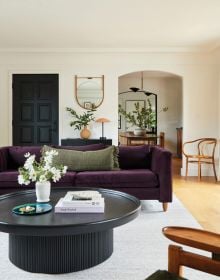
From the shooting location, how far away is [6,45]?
236 inches

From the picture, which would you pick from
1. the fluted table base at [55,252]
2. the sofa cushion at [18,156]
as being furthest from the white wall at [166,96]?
the fluted table base at [55,252]

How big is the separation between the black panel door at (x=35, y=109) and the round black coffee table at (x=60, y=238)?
414 cm

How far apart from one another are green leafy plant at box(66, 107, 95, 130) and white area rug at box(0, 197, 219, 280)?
119 inches

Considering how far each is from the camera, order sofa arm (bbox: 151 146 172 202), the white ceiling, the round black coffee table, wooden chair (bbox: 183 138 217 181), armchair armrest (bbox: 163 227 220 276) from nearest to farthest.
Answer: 1. armchair armrest (bbox: 163 227 220 276)
2. the round black coffee table
3. sofa arm (bbox: 151 146 172 202)
4. the white ceiling
5. wooden chair (bbox: 183 138 217 181)

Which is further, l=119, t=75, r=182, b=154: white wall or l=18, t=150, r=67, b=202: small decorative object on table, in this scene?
l=119, t=75, r=182, b=154: white wall

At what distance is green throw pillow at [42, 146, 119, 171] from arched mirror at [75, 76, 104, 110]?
2483 millimetres

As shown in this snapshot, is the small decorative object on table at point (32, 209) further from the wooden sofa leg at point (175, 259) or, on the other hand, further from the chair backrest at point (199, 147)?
the chair backrest at point (199, 147)

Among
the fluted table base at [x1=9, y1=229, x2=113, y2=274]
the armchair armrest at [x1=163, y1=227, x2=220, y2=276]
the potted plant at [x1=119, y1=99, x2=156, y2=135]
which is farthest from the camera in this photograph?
the potted plant at [x1=119, y1=99, x2=156, y2=135]

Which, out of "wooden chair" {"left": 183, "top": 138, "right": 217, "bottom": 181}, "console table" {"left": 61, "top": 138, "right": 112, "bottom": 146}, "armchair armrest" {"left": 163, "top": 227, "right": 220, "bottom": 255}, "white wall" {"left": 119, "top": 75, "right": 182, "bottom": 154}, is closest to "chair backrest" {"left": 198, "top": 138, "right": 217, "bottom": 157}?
"wooden chair" {"left": 183, "top": 138, "right": 217, "bottom": 181}

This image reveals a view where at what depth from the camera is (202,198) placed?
14.9ft

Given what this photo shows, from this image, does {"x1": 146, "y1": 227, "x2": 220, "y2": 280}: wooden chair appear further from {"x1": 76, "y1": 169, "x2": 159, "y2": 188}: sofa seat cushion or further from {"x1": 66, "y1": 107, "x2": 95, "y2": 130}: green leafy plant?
{"x1": 66, "y1": 107, "x2": 95, "y2": 130}: green leafy plant

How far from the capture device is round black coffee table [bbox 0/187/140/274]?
77.1 inches

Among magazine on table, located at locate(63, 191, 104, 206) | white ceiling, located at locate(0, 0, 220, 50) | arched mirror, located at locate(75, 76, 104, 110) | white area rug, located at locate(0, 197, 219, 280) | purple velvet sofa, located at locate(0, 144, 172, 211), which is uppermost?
white ceiling, located at locate(0, 0, 220, 50)

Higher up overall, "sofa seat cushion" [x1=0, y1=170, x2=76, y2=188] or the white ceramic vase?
the white ceramic vase
